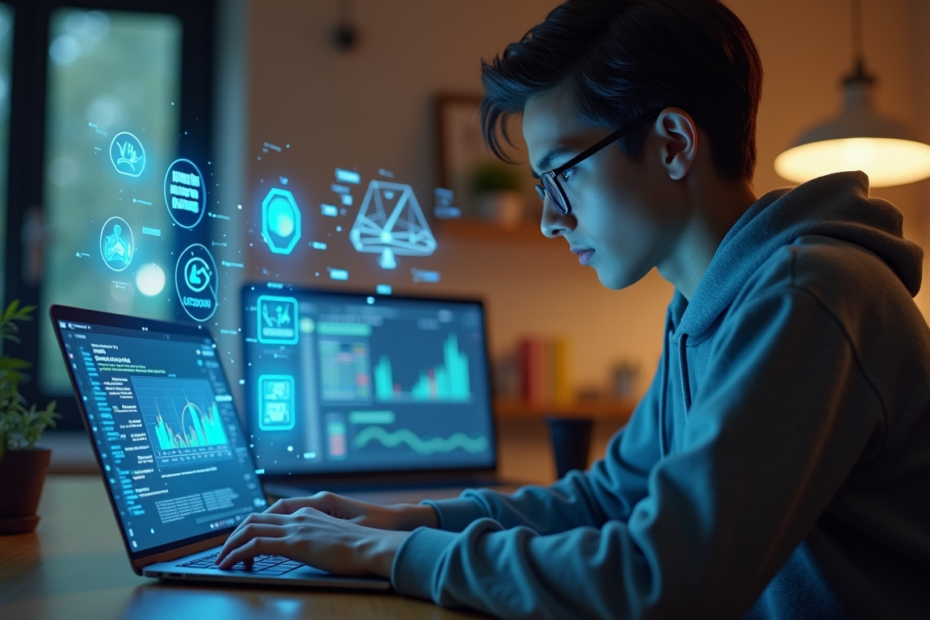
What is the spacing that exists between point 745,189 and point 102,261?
77cm

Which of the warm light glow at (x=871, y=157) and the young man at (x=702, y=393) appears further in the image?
the warm light glow at (x=871, y=157)

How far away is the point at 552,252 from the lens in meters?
3.13

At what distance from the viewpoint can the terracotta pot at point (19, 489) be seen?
40.7 inches

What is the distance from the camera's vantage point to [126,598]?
2.34 ft

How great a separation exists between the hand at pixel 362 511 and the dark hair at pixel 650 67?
50 cm

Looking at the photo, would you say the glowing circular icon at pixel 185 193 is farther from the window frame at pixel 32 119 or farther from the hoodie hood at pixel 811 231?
the window frame at pixel 32 119

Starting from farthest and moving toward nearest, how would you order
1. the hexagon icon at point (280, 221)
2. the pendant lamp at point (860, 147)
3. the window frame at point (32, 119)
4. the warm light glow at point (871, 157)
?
the window frame at point (32, 119)
the warm light glow at point (871, 157)
the pendant lamp at point (860, 147)
the hexagon icon at point (280, 221)

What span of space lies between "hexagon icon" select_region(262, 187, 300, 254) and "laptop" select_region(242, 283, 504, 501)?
0.10 metres

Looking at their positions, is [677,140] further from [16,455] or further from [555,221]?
[16,455]

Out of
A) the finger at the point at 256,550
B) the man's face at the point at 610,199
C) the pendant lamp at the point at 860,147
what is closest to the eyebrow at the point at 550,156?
the man's face at the point at 610,199

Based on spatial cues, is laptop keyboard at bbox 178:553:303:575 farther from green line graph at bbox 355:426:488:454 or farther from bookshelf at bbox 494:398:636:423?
bookshelf at bbox 494:398:636:423

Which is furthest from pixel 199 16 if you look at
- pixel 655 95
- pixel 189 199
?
pixel 655 95

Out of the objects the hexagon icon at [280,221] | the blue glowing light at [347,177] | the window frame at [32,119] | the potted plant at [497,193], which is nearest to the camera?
the hexagon icon at [280,221]

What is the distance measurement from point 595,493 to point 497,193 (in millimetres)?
1852
